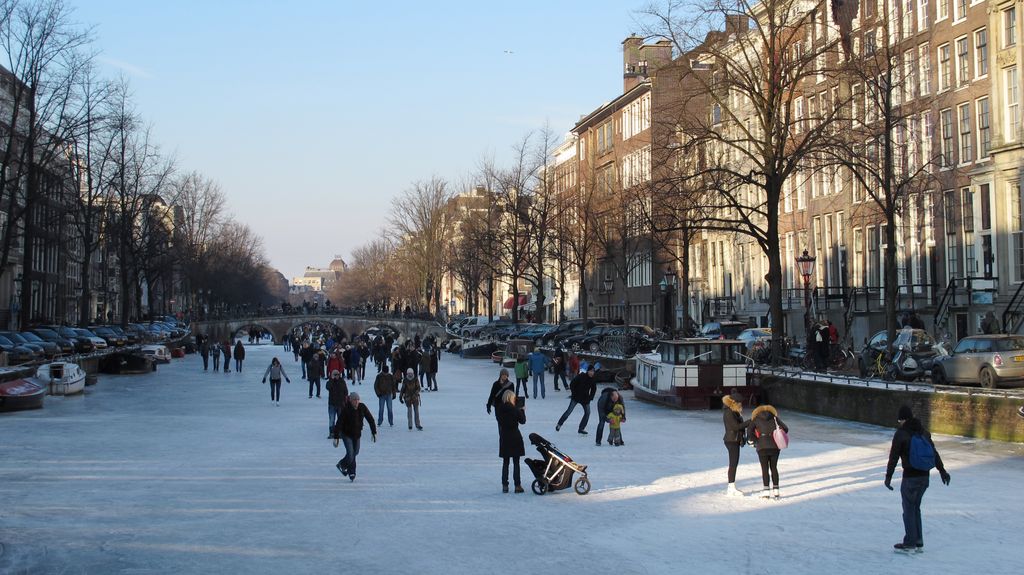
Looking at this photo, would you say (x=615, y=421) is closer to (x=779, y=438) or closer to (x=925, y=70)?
(x=779, y=438)

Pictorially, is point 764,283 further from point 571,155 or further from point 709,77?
point 571,155

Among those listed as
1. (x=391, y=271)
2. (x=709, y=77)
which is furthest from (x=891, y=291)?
(x=391, y=271)

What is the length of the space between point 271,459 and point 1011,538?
13.6 metres

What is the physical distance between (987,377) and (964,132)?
19082mm

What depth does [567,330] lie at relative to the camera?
69.2 metres

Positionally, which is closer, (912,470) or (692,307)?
(912,470)

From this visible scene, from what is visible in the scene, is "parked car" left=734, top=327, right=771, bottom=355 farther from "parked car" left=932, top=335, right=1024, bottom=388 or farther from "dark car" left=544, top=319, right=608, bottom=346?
"parked car" left=932, top=335, right=1024, bottom=388

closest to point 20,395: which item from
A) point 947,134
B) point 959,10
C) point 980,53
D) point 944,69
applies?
point 947,134

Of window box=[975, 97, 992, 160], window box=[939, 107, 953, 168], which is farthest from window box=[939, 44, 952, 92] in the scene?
window box=[975, 97, 992, 160]

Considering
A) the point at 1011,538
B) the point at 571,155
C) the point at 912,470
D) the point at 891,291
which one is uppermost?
the point at 571,155

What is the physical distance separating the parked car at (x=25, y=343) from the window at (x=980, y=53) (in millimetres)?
39669

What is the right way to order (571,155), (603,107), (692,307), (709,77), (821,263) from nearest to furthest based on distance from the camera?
(709,77) → (821,263) → (692,307) → (603,107) → (571,155)

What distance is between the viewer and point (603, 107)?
92.9 m

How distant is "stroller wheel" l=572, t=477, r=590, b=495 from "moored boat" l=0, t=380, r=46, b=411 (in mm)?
21041
